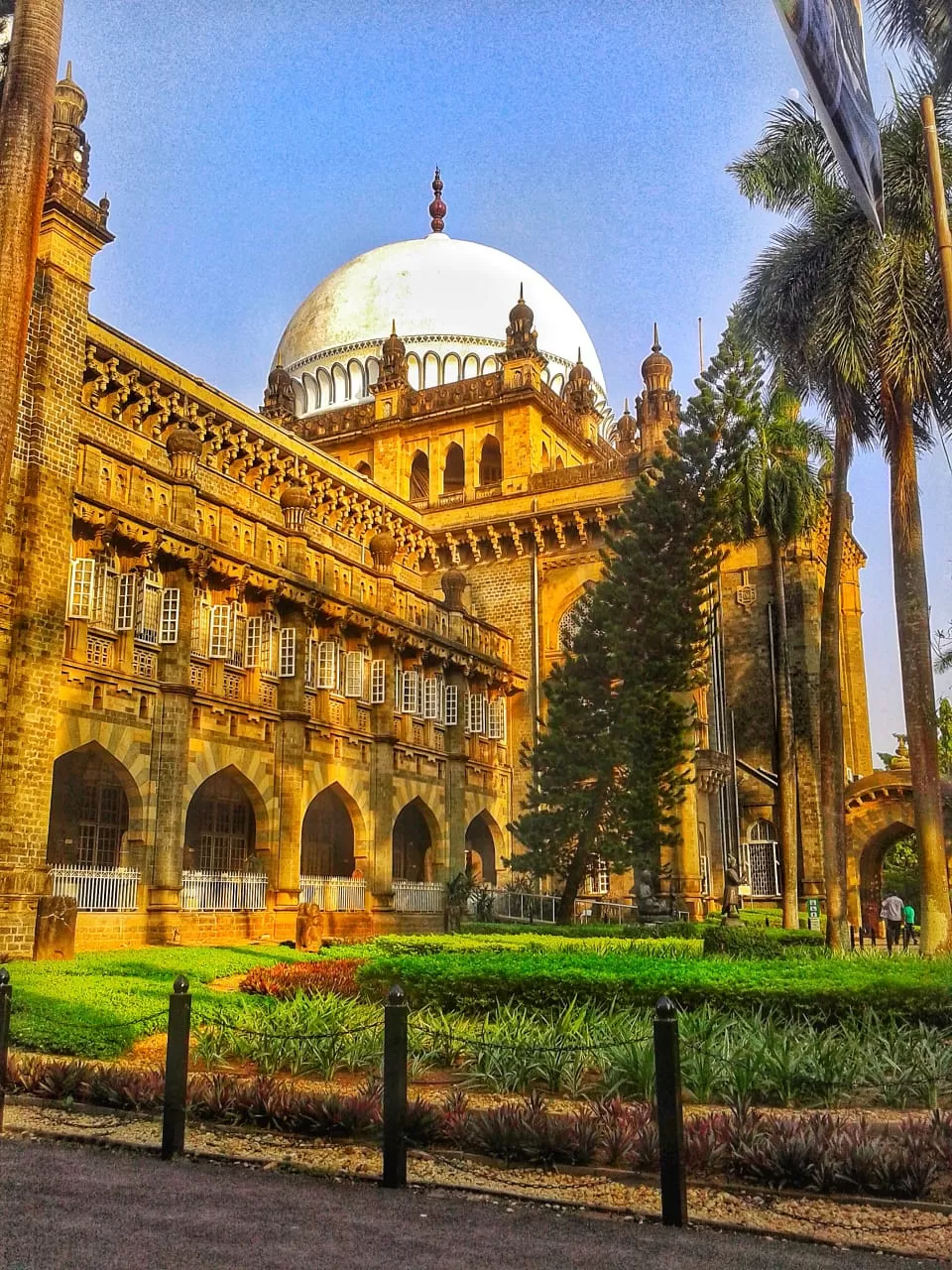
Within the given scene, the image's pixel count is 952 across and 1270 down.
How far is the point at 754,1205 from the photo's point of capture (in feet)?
19.8

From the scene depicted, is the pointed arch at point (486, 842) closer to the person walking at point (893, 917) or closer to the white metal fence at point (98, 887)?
the person walking at point (893, 917)

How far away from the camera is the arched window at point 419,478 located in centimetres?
4222

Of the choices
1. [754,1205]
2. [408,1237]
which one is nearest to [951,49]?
[754,1205]

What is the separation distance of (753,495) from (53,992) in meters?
24.2

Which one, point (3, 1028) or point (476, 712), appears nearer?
point (3, 1028)

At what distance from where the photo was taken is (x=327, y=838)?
29.1m

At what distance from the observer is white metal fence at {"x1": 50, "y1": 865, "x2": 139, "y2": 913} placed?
61.6 ft

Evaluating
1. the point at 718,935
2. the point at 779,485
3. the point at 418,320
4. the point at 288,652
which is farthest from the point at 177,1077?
the point at 418,320

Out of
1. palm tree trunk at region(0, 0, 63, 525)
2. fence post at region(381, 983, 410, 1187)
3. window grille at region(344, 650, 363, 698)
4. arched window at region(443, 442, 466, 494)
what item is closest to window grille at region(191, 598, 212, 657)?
window grille at region(344, 650, 363, 698)

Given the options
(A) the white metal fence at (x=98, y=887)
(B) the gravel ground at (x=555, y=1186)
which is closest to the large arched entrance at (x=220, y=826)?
(A) the white metal fence at (x=98, y=887)

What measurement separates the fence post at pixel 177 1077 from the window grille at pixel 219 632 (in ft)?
53.9

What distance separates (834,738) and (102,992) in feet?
47.7

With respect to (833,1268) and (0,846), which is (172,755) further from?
(833,1268)

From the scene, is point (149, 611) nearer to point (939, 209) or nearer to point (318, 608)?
point (318, 608)
